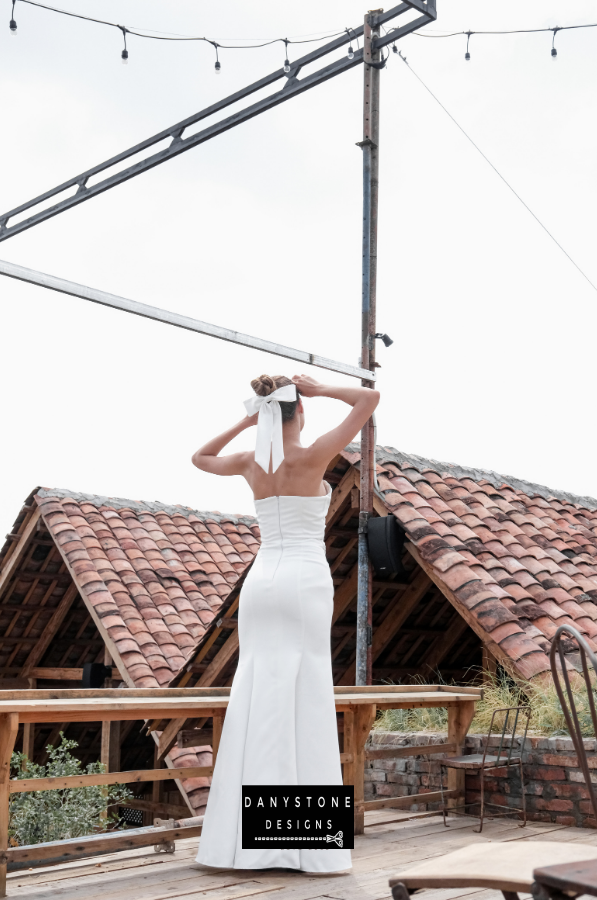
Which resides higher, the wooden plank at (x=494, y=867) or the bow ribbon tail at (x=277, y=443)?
the bow ribbon tail at (x=277, y=443)

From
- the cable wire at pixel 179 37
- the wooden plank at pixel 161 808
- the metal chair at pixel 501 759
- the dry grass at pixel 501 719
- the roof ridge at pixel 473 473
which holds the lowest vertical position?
the wooden plank at pixel 161 808

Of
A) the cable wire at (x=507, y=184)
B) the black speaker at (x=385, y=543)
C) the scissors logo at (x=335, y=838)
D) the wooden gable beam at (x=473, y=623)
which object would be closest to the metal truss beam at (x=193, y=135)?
the cable wire at (x=507, y=184)

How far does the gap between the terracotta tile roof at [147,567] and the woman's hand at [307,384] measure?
5606 millimetres

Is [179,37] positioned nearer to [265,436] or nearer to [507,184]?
[507,184]

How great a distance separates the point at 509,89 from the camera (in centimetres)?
865

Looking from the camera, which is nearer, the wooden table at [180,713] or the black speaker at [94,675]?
the wooden table at [180,713]

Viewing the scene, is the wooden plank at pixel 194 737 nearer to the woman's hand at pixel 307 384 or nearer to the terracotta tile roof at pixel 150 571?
the woman's hand at pixel 307 384

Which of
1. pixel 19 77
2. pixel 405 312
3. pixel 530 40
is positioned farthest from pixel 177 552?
pixel 530 40

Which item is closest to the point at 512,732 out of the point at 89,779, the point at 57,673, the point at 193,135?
the point at 89,779

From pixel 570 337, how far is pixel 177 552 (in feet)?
20.0

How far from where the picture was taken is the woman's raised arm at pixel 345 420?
4.16m

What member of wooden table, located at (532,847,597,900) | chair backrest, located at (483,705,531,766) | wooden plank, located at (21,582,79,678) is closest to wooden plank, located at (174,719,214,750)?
chair backrest, located at (483,705,531,766)

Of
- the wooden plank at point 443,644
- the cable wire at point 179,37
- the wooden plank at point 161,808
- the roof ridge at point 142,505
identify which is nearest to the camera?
the cable wire at point 179,37

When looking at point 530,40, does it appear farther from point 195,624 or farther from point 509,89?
point 195,624
